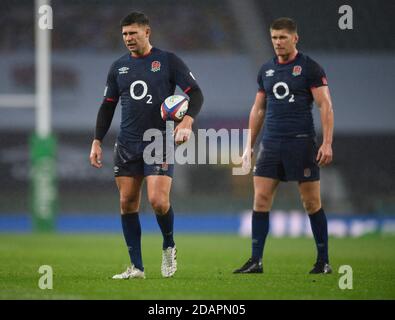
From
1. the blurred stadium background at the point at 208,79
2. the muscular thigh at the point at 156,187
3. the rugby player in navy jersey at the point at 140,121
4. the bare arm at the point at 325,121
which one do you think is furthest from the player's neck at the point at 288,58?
the blurred stadium background at the point at 208,79

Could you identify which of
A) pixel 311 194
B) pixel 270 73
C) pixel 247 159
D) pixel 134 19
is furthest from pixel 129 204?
pixel 270 73

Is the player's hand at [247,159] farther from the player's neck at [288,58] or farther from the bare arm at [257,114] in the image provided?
the player's neck at [288,58]

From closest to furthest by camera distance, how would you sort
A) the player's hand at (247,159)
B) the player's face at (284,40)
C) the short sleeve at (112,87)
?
the short sleeve at (112,87) → the player's face at (284,40) → the player's hand at (247,159)

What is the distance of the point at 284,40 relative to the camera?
843 cm

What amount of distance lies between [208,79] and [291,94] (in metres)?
14.9

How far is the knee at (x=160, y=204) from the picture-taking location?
7.82 m

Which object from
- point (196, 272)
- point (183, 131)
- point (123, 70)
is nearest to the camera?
point (183, 131)

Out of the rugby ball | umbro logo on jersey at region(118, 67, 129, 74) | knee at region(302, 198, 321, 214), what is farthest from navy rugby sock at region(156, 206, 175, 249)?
knee at region(302, 198, 321, 214)

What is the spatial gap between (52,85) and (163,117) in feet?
53.8

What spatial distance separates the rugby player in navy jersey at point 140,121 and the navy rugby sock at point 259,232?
2.76 feet

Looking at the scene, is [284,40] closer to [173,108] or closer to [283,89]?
[283,89]

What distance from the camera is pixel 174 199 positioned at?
21672 millimetres
